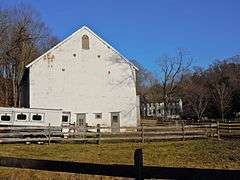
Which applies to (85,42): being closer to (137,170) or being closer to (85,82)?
(85,82)

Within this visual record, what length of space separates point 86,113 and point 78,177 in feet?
117

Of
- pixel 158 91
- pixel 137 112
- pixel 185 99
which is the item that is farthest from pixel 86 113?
pixel 158 91

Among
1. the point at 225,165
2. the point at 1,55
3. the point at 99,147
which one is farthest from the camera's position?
the point at 1,55

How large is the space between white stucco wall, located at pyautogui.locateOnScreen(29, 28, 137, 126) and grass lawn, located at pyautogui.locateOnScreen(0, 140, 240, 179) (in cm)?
1864

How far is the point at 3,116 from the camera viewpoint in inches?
1401

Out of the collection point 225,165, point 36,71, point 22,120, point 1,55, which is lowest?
point 225,165

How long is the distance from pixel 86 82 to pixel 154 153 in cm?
2455

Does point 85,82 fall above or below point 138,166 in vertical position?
above

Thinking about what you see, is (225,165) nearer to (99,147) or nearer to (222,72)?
(99,147)

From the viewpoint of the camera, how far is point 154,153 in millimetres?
25250

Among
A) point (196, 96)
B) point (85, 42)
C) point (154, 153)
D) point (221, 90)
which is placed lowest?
point (154, 153)

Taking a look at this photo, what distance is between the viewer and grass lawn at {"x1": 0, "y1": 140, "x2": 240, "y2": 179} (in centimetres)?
2173

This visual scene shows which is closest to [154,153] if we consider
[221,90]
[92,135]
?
[92,135]

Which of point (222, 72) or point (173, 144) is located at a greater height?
point (222, 72)
